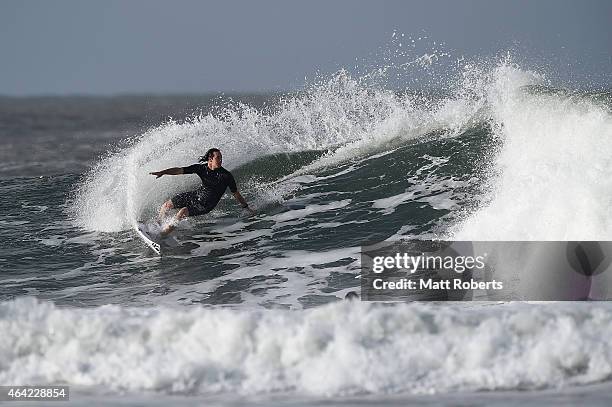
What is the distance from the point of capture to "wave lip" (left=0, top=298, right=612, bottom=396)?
197 inches

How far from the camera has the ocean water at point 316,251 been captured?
5078mm

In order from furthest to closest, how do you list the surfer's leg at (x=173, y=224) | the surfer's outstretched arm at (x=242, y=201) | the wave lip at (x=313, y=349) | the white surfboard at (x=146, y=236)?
the surfer's outstretched arm at (x=242, y=201) < the surfer's leg at (x=173, y=224) < the white surfboard at (x=146, y=236) < the wave lip at (x=313, y=349)

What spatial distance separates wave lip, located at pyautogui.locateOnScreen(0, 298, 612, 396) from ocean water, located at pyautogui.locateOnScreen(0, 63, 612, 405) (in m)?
0.01

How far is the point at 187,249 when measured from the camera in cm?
924

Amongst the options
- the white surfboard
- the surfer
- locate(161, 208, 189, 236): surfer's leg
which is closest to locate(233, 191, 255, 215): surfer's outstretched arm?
the surfer

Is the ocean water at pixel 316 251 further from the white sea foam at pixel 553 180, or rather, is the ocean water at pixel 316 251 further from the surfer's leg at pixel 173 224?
the surfer's leg at pixel 173 224

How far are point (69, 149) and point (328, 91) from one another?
925 inches

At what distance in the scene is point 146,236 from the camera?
9.48 meters

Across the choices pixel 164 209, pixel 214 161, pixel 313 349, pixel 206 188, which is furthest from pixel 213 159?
pixel 313 349

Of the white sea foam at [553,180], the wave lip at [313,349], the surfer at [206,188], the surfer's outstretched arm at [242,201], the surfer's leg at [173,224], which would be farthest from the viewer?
the surfer's outstretched arm at [242,201]

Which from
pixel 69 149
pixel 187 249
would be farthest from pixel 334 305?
pixel 69 149

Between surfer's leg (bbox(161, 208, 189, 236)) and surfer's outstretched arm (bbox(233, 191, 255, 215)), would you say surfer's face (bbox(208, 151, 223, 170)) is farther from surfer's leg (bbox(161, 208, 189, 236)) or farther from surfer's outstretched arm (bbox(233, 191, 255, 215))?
surfer's leg (bbox(161, 208, 189, 236))

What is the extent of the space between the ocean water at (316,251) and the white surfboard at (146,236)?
121 mm

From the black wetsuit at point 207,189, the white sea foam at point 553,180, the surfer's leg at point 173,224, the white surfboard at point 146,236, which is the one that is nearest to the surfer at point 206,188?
the black wetsuit at point 207,189
